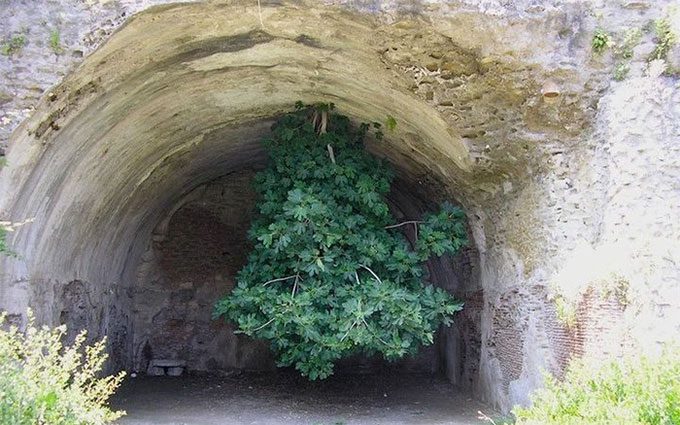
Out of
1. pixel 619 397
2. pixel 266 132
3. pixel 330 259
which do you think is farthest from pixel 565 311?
pixel 266 132

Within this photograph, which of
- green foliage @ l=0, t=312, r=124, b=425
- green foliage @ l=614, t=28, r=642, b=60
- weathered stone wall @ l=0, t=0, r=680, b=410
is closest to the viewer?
green foliage @ l=0, t=312, r=124, b=425

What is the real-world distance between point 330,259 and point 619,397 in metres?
4.06

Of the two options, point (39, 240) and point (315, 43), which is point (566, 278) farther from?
point (39, 240)

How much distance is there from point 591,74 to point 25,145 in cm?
542

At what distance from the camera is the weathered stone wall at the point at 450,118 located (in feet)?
20.7

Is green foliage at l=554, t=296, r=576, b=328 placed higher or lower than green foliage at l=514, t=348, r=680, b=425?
higher

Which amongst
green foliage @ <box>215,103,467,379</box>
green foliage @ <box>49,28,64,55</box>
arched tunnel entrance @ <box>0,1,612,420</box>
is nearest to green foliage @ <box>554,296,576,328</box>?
arched tunnel entrance @ <box>0,1,612,420</box>

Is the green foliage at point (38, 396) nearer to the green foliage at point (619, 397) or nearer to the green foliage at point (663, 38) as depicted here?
the green foliage at point (619, 397)

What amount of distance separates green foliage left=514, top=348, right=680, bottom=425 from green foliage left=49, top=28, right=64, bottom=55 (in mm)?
5036

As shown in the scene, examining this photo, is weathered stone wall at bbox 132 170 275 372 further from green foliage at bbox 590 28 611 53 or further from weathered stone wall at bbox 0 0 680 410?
green foliage at bbox 590 28 611 53

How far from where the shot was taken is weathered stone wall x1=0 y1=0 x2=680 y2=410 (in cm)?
632

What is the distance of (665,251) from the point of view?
19.2 ft

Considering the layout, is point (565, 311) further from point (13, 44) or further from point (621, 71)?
point (13, 44)

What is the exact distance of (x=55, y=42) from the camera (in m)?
6.35
